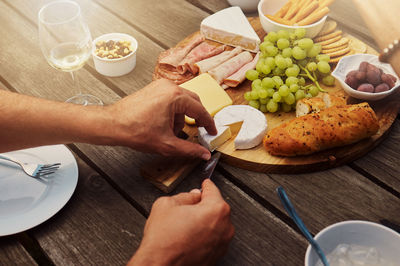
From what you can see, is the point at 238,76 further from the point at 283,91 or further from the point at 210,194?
the point at 210,194

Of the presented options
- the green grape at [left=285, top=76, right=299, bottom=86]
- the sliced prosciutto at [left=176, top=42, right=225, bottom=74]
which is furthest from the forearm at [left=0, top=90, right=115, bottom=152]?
the green grape at [left=285, top=76, right=299, bottom=86]

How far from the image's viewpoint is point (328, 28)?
5.57ft

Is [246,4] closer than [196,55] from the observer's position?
No

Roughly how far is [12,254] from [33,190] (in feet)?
0.54

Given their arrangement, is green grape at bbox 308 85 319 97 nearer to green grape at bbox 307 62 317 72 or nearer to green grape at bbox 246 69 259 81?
green grape at bbox 307 62 317 72

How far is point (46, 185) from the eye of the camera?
1.18 meters

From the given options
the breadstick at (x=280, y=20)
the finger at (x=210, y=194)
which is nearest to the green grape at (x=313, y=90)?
the breadstick at (x=280, y=20)

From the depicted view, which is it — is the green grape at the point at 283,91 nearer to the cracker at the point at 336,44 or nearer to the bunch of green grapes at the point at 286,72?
the bunch of green grapes at the point at 286,72

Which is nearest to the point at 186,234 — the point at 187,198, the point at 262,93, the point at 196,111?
the point at 187,198

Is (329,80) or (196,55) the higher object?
(329,80)

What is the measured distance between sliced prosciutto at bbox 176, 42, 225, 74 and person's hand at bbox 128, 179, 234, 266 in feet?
2.16

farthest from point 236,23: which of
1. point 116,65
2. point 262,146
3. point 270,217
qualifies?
point 270,217

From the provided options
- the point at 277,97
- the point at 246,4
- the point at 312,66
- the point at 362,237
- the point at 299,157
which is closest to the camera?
the point at 362,237

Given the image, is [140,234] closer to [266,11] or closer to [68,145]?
[68,145]
